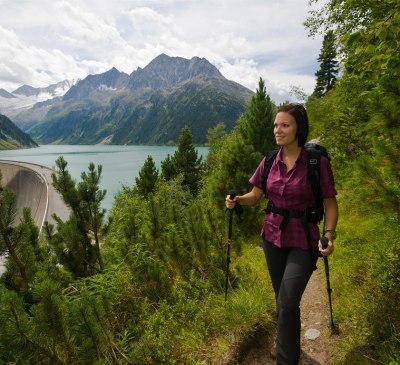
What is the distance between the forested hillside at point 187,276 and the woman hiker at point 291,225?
0.40m

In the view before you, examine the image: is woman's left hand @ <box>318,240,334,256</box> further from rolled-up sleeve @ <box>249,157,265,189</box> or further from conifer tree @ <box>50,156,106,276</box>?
conifer tree @ <box>50,156,106,276</box>

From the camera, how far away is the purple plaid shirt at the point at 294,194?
9.70 feet

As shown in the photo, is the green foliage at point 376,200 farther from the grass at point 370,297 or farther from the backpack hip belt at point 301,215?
the backpack hip belt at point 301,215

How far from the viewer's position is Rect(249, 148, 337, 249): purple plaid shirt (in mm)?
2956

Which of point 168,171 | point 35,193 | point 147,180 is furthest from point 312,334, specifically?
point 35,193

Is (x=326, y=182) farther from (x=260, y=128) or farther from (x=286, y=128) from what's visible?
(x=260, y=128)

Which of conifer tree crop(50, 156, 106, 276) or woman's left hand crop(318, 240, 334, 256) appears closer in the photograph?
woman's left hand crop(318, 240, 334, 256)

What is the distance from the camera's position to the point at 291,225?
3.08m

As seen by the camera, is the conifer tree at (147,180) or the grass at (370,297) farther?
the conifer tree at (147,180)

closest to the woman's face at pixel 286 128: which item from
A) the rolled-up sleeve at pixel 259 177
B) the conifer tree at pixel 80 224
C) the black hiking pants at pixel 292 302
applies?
the rolled-up sleeve at pixel 259 177

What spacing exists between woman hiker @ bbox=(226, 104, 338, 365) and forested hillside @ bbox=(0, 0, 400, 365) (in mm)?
402

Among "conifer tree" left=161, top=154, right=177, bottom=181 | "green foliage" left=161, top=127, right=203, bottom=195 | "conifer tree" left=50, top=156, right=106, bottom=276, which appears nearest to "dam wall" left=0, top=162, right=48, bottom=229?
"conifer tree" left=161, top=154, right=177, bottom=181

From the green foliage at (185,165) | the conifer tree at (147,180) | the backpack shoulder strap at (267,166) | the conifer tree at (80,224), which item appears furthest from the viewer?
the green foliage at (185,165)

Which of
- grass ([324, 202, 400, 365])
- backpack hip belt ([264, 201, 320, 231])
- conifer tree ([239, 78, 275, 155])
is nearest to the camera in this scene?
backpack hip belt ([264, 201, 320, 231])
